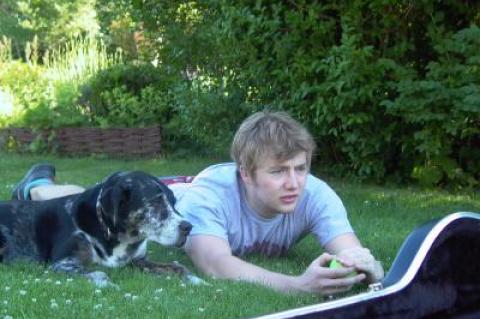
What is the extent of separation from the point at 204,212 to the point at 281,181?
0.52 metres

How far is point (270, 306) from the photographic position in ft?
12.9

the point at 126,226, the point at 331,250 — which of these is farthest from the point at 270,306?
the point at 126,226

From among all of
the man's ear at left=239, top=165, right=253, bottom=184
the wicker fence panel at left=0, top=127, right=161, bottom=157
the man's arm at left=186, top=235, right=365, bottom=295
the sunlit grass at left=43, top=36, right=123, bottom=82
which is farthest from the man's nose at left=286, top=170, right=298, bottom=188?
the sunlit grass at left=43, top=36, right=123, bottom=82

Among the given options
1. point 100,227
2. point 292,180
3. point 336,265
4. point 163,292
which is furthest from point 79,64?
point 336,265

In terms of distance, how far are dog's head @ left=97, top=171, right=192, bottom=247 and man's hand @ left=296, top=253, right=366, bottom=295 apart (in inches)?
33.5

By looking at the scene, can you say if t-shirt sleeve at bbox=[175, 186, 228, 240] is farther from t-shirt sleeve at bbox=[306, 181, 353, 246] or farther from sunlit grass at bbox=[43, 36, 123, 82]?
sunlit grass at bbox=[43, 36, 123, 82]

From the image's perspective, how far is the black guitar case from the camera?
110 inches

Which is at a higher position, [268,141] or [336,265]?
[268,141]

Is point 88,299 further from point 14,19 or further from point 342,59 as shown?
point 14,19

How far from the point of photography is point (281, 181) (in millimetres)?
4395

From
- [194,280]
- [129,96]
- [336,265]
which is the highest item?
[129,96]

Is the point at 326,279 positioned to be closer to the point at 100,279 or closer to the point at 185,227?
the point at 185,227

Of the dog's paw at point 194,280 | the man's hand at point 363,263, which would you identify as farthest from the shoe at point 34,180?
the man's hand at point 363,263

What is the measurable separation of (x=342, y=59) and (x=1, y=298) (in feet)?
16.0
